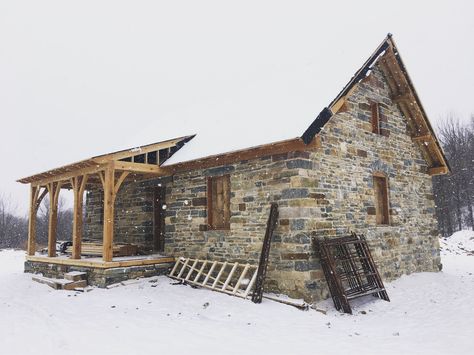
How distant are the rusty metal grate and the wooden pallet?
1.66 meters

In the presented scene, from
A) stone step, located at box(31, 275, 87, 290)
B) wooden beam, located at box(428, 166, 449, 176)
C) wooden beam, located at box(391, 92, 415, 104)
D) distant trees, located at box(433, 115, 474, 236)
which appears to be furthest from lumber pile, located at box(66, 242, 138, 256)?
distant trees, located at box(433, 115, 474, 236)

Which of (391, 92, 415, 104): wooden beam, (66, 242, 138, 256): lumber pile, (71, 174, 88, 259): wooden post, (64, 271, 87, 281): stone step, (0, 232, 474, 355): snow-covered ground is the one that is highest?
(391, 92, 415, 104): wooden beam

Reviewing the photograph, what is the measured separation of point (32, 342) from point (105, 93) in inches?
6216

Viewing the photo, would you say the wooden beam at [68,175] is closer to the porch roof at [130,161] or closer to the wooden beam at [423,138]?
the porch roof at [130,161]

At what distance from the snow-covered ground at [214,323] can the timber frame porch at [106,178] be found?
0.97 metres

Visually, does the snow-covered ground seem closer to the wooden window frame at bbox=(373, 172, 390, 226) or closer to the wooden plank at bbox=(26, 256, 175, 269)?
the wooden plank at bbox=(26, 256, 175, 269)

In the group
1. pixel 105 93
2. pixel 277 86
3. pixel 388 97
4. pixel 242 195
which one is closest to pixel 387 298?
pixel 242 195

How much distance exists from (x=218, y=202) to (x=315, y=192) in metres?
2.79

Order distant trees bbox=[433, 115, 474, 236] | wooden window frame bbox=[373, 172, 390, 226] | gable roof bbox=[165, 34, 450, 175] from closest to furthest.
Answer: gable roof bbox=[165, 34, 450, 175], wooden window frame bbox=[373, 172, 390, 226], distant trees bbox=[433, 115, 474, 236]

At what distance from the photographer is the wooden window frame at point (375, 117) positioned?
11.6m

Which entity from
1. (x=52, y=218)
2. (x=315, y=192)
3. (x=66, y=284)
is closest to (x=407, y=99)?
(x=315, y=192)

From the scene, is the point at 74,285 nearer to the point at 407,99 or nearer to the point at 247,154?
the point at 247,154

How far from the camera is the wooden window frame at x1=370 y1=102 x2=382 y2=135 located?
11.6 meters

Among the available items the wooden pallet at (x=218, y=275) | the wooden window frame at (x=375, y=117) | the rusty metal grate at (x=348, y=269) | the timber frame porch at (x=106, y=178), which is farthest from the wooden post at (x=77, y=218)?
the wooden window frame at (x=375, y=117)
